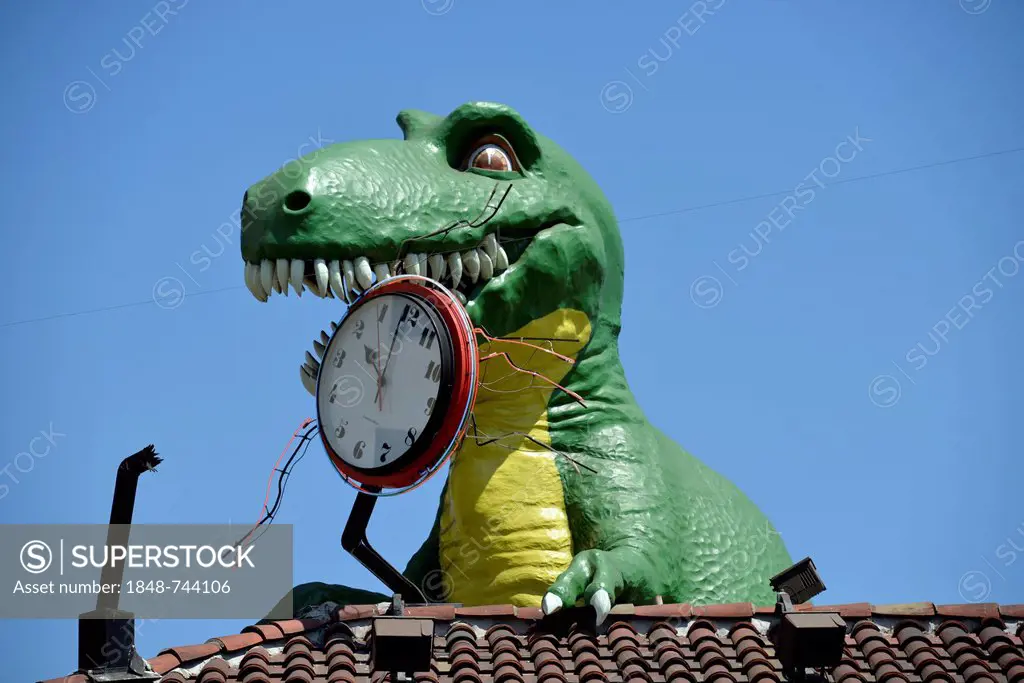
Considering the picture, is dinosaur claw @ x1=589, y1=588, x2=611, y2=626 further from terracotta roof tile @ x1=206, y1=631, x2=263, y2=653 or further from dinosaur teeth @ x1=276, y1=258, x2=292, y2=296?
dinosaur teeth @ x1=276, y1=258, x2=292, y2=296

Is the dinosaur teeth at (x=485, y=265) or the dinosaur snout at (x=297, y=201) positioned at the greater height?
the dinosaur snout at (x=297, y=201)

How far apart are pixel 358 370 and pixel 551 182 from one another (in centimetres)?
196

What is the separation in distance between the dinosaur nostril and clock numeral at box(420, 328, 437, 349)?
1.16 metres

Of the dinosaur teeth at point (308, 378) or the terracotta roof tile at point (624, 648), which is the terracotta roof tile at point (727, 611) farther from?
the dinosaur teeth at point (308, 378)

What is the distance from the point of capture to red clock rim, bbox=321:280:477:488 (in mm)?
9758

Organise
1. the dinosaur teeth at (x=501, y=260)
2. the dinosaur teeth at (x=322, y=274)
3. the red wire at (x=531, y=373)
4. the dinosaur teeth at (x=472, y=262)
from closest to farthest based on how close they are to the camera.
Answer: the dinosaur teeth at (x=322, y=274), the red wire at (x=531, y=373), the dinosaur teeth at (x=472, y=262), the dinosaur teeth at (x=501, y=260)

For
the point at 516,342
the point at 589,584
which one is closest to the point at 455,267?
the point at 516,342

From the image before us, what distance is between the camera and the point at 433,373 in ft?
32.5

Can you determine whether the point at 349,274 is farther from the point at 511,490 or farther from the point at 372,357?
the point at 511,490

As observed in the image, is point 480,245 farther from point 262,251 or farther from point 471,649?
point 471,649

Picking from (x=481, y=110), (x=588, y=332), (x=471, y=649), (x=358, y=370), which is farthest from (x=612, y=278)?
(x=471, y=649)

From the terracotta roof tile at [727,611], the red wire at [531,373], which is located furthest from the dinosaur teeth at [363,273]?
the terracotta roof tile at [727,611]

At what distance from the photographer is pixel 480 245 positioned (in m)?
11.1

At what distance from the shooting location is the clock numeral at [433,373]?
985 cm
